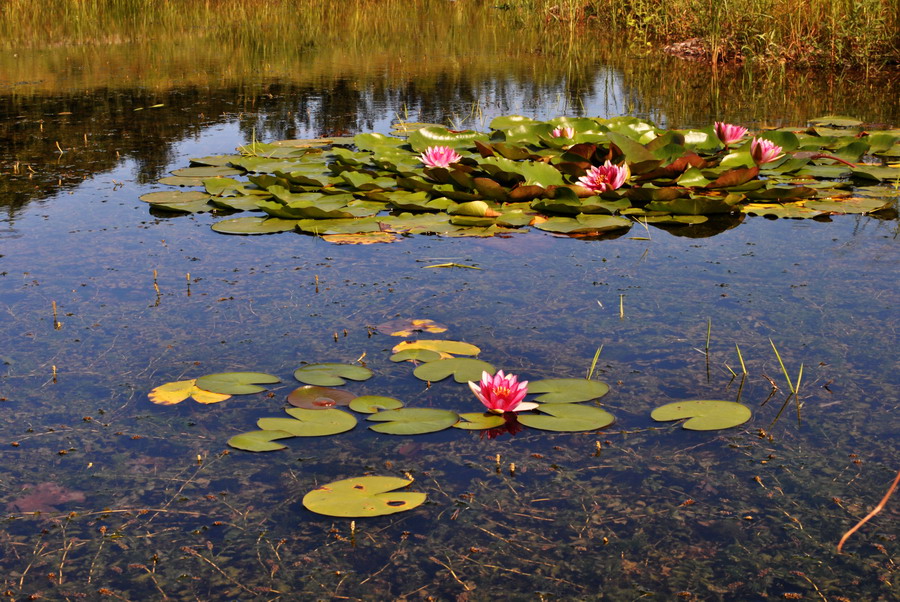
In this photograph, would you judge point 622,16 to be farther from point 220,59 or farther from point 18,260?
point 18,260

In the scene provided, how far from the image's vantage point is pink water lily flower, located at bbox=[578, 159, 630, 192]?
12.4 feet

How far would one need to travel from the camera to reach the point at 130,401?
2.09 m

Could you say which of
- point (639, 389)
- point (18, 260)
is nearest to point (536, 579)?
point (639, 389)

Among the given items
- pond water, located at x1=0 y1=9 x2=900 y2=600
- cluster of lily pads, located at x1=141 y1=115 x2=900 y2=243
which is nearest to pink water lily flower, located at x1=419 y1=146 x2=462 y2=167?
cluster of lily pads, located at x1=141 y1=115 x2=900 y2=243

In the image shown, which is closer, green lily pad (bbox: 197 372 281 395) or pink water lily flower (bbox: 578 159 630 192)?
green lily pad (bbox: 197 372 281 395)

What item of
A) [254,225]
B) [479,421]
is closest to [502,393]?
[479,421]

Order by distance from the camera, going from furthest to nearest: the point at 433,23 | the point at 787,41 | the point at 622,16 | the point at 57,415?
1. the point at 433,23
2. the point at 622,16
3. the point at 787,41
4. the point at 57,415

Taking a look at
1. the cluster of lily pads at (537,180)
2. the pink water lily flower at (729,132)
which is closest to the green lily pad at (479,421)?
the cluster of lily pads at (537,180)

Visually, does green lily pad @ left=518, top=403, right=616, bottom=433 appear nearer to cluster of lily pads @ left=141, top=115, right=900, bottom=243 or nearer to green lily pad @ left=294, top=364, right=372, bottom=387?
green lily pad @ left=294, top=364, right=372, bottom=387

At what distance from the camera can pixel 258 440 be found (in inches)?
74.1

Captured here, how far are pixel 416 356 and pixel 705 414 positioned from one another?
73 centimetres

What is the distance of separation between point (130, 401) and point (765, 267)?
205 cm

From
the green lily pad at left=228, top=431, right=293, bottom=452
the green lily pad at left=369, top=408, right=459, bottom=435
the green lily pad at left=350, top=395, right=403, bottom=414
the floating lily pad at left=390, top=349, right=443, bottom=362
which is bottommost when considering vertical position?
the green lily pad at left=228, top=431, right=293, bottom=452

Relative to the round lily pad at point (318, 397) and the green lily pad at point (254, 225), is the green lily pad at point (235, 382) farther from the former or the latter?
the green lily pad at point (254, 225)
